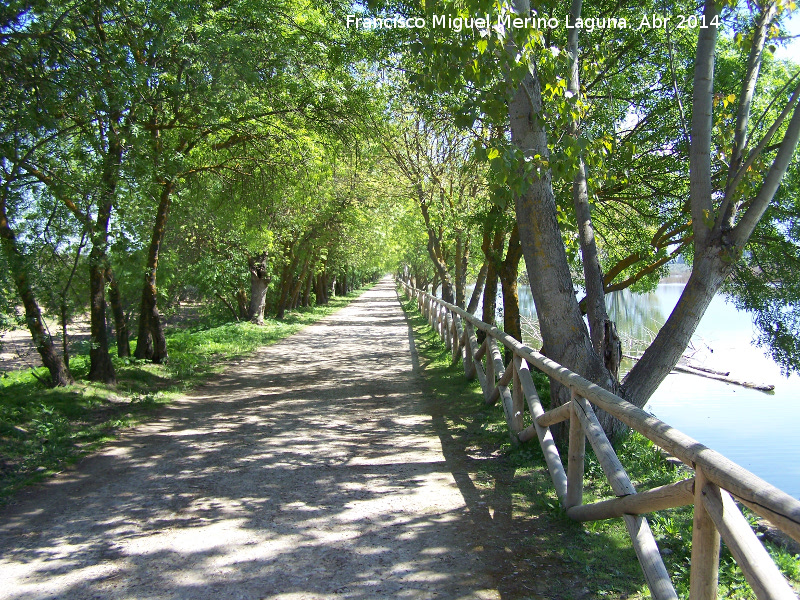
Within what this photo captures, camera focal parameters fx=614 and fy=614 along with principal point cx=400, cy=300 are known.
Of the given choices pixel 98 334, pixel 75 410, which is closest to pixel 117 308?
pixel 98 334

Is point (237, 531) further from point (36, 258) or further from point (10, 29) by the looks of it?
point (10, 29)

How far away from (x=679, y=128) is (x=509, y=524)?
23.5 ft

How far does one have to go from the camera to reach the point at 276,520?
457 centimetres

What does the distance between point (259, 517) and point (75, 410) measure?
177 inches

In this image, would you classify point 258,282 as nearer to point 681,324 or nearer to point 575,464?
point 681,324

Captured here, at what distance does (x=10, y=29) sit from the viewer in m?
6.56

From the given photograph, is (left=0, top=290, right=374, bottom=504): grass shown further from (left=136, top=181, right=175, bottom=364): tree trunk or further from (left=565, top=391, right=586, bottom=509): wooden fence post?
(left=565, top=391, right=586, bottom=509): wooden fence post

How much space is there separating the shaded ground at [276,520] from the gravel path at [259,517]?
0.04 feet

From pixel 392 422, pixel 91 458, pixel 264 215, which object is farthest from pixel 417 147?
pixel 91 458

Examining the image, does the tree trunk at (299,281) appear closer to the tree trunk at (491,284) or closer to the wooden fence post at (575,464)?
the tree trunk at (491,284)

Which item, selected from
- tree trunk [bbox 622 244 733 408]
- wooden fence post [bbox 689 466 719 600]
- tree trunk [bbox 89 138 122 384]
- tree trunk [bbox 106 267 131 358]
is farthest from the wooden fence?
tree trunk [bbox 106 267 131 358]

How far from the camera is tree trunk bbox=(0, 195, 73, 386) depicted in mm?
6828

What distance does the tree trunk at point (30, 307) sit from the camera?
6.83 m

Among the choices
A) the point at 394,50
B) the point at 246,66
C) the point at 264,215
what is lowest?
the point at 264,215
